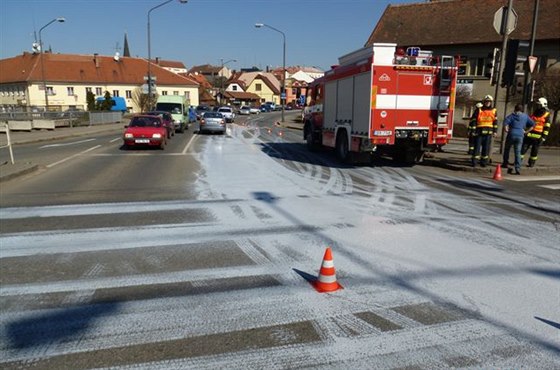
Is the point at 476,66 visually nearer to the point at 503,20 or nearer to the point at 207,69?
the point at 503,20

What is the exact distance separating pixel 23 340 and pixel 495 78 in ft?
45.0

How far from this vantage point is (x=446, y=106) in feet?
43.5

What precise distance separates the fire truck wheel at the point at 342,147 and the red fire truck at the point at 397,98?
0.37 meters

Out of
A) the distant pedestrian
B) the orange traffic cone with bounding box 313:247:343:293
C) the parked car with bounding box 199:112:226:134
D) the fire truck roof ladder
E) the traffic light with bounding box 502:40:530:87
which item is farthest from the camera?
the parked car with bounding box 199:112:226:134

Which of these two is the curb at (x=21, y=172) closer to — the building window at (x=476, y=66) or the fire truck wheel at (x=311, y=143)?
the fire truck wheel at (x=311, y=143)

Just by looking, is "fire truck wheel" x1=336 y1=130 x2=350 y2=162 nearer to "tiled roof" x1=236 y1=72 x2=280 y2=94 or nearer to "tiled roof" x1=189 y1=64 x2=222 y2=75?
"tiled roof" x1=236 y1=72 x2=280 y2=94

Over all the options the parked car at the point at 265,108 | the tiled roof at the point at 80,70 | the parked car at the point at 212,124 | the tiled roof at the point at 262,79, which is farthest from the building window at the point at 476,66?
the tiled roof at the point at 262,79

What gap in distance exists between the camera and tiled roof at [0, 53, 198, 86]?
74500mm

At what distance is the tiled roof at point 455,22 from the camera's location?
3425 centimetres

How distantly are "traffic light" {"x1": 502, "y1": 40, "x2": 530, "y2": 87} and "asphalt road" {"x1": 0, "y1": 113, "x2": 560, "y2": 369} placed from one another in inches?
166

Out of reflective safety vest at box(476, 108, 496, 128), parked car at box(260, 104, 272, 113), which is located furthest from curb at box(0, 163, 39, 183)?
parked car at box(260, 104, 272, 113)

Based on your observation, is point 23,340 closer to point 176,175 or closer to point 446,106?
point 176,175

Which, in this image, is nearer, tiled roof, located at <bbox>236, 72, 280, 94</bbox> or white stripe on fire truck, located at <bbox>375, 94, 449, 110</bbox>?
white stripe on fire truck, located at <bbox>375, 94, 449, 110</bbox>

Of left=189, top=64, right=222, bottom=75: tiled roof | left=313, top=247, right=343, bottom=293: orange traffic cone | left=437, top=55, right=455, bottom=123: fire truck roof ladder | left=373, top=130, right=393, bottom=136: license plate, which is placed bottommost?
left=313, top=247, right=343, bottom=293: orange traffic cone
